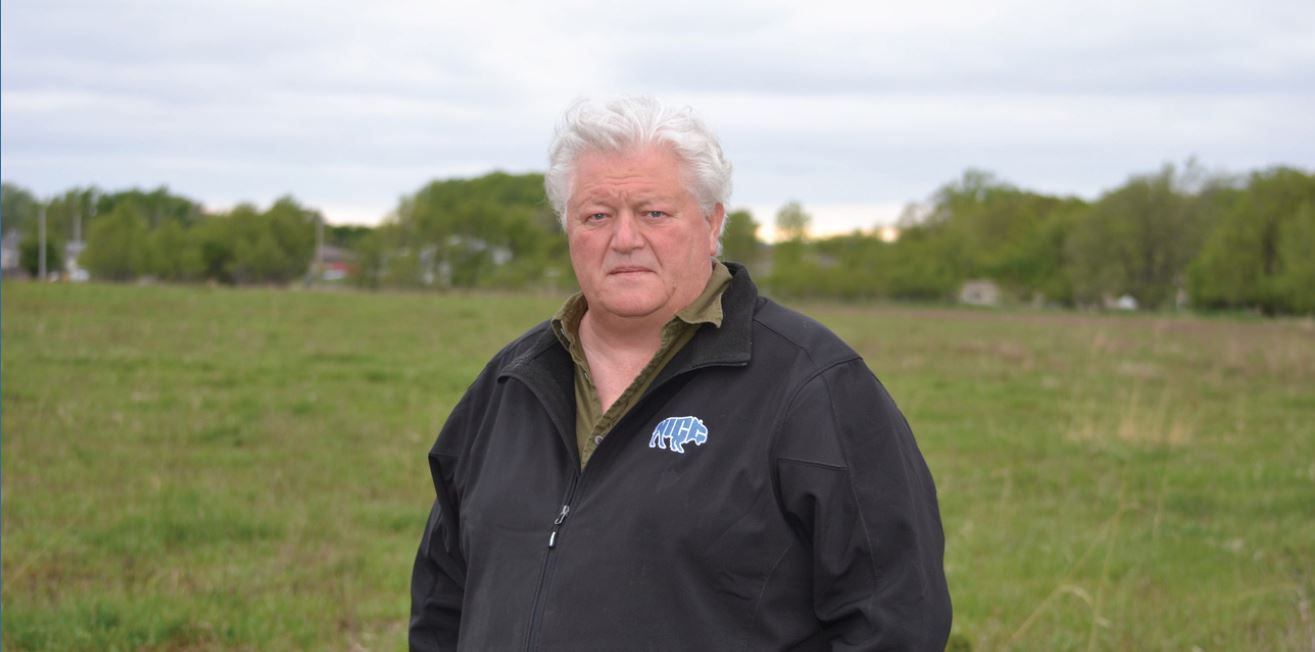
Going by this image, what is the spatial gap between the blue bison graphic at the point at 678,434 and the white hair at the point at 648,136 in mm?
579

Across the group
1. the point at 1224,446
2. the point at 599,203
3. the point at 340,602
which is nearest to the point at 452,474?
the point at 599,203

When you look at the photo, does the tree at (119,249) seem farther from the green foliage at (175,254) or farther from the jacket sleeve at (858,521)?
the jacket sleeve at (858,521)

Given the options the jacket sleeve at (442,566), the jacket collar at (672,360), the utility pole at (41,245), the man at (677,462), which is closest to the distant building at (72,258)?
the utility pole at (41,245)

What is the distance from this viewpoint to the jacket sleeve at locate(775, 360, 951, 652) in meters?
2.59

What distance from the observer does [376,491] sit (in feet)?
30.7

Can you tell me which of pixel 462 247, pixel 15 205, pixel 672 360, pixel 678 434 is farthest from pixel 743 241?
pixel 678 434

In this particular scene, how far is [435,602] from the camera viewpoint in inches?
131

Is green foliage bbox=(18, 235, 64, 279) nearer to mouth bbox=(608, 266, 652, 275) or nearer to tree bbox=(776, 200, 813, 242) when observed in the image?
mouth bbox=(608, 266, 652, 275)

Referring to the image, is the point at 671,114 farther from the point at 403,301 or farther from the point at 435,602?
the point at 403,301

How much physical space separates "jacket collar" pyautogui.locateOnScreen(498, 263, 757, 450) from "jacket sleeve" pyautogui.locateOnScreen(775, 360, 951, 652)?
8.8 inches

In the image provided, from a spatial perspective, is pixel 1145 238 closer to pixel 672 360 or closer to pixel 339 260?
pixel 339 260

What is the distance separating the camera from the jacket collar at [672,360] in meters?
2.79

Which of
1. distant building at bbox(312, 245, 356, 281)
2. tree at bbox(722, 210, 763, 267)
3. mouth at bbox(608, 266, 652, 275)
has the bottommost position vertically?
mouth at bbox(608, 266, 652, 275)

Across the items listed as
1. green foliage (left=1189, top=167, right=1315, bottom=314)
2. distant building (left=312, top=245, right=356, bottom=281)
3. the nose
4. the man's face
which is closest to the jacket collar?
the man's face
